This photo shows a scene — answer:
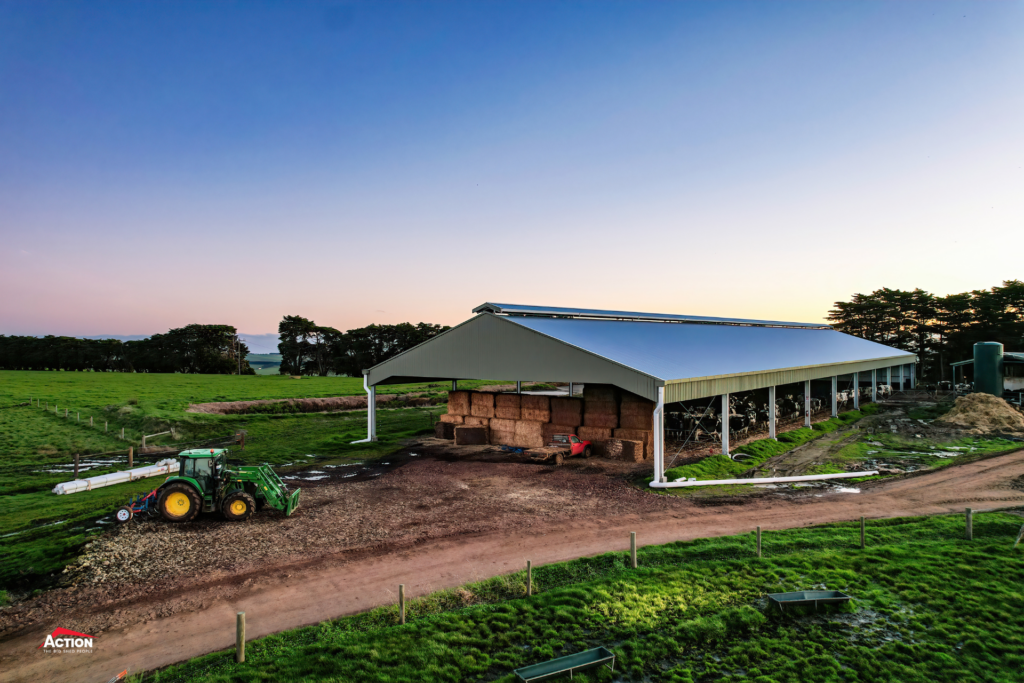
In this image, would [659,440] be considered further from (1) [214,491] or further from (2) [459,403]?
(2) [459,403]

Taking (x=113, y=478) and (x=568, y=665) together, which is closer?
(x=568, y=665)

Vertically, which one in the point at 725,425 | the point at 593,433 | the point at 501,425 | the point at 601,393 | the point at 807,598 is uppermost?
the point at 601,393

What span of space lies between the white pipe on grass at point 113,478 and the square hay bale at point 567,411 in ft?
57.4

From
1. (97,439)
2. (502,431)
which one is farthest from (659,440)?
(97,439)

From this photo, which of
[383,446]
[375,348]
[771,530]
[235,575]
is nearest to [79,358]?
[375,348]

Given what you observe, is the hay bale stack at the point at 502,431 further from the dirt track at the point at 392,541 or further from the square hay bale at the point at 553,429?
the dirt track at the point at 392,541

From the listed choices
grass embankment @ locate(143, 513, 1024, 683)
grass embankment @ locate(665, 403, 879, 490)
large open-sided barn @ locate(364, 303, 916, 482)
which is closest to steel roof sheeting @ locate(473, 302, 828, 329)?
large open-sided barn @ locate(364, 303, 916, 482)

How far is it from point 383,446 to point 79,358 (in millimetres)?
102041

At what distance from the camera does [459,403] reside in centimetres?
3272

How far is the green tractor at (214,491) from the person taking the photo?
15.8m

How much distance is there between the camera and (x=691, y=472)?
21.9 metres

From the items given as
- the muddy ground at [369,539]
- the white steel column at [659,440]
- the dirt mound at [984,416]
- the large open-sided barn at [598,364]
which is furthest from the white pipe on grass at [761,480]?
the dirt mound at [984,416]

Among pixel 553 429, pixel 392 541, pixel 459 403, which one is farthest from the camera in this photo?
pixel 459 403

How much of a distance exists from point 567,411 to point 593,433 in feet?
6.17
